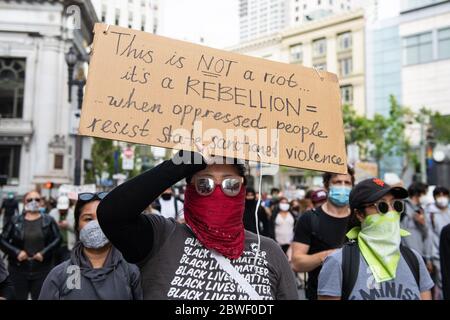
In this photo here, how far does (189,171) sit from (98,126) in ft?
1.53

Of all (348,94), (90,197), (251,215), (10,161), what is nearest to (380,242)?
(90,197)

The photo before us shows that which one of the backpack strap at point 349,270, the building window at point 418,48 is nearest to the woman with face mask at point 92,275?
the backpack strap at point 349,270

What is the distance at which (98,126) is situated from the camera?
6.98 feet

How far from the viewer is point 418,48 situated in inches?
1583

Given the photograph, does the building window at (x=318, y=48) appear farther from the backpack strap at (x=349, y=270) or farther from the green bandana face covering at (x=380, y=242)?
the backpack strap at (x=349, y=270)

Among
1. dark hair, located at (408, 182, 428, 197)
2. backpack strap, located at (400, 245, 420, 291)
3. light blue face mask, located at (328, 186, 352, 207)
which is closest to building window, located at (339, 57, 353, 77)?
dark hair, located at (408, 182, 428, 197)

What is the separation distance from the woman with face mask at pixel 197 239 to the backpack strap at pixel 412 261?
2.74ft

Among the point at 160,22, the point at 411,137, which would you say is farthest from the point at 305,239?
the point at 411,137

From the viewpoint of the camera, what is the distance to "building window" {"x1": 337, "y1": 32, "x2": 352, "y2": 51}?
1882 inches

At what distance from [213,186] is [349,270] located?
1.03 m

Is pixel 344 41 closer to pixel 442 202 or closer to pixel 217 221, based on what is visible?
pixel 442 202

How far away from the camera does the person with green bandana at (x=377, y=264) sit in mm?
2588

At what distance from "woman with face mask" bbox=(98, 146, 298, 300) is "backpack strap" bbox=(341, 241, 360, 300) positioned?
0.51m

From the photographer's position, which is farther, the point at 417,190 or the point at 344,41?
Result: the point at 344,41
